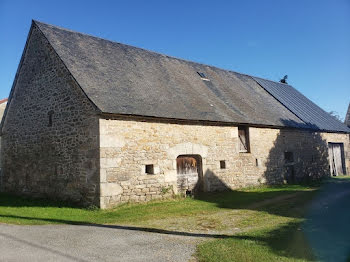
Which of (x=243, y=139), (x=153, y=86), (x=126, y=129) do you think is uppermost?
(x=153, y=86)

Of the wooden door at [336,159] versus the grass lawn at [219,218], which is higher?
the wooden door at [336,159]

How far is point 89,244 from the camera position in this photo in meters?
5.13

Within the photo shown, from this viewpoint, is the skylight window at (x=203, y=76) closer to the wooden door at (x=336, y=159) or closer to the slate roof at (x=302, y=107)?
the slate roof at (x=302, y=107)

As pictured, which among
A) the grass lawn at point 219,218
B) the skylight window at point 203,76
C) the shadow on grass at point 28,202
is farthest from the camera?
the skylight window at point 203,76

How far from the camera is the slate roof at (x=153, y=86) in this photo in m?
9.81

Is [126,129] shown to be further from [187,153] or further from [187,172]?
[187,172]

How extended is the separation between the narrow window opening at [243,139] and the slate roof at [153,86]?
505 millimetres

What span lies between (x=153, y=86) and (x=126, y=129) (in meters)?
3.02

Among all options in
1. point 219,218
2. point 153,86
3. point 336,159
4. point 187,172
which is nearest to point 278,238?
point 219,218

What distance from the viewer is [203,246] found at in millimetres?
4875

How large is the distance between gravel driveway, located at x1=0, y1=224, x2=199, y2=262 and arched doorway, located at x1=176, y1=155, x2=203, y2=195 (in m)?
4.67

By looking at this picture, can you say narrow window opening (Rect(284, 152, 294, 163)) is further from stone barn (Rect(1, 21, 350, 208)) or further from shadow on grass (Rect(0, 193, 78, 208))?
shadow on grass (Rect(0, 193, 78, 208))

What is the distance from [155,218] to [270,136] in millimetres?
8728

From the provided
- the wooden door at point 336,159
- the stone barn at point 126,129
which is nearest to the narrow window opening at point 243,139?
the stone barn at point 126,129
